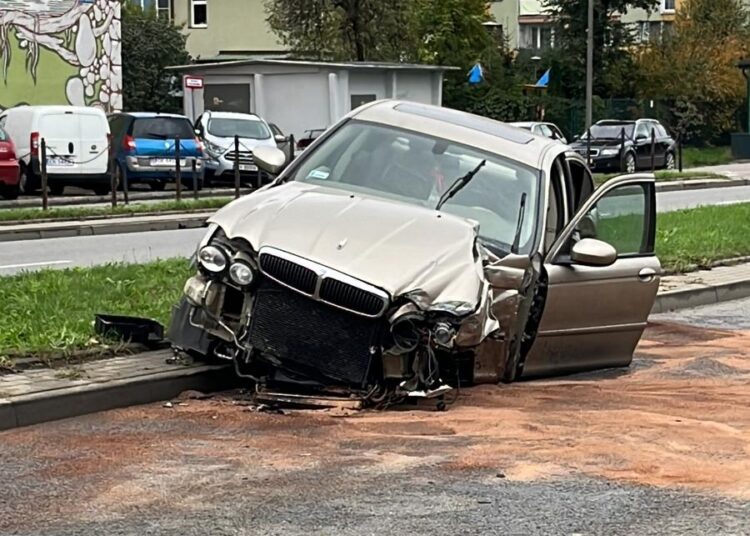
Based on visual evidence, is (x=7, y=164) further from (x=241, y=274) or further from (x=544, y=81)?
(x=544, y=81)

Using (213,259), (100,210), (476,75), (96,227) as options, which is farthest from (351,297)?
(476,75)

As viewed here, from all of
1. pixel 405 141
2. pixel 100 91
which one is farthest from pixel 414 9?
pixel 405 141

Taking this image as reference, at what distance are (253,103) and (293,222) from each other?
32.6 metres

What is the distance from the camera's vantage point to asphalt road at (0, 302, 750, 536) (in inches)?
207

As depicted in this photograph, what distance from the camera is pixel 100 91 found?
123 ft

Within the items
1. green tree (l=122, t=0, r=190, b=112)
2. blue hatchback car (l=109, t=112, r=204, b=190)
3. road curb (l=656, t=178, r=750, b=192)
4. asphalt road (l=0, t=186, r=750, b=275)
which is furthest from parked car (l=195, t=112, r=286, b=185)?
green tree (l=122, t=0, r=190, b=112)

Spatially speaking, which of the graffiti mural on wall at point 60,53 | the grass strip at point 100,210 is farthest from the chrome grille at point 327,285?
the graffiti mural on wall at point 60,53

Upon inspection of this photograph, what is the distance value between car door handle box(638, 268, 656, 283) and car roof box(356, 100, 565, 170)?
0.99 meters

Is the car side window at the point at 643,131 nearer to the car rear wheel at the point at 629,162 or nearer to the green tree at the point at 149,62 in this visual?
the car rear wheel at the point at 629,162

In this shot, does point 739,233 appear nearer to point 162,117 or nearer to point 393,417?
point 393,417

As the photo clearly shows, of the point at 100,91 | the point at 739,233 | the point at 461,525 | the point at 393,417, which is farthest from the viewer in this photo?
the point at 100,91

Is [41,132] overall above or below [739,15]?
below

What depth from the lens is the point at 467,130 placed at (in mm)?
8719

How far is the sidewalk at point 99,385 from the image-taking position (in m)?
6.90
